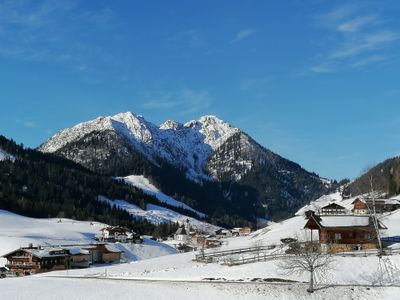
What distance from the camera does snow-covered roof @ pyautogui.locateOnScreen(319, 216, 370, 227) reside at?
285 feet

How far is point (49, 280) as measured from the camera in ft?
226

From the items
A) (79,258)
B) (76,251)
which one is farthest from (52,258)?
(79,258)

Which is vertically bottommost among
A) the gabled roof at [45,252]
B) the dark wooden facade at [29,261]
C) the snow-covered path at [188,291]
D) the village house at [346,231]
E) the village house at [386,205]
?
the snow-covered path at [188,291]

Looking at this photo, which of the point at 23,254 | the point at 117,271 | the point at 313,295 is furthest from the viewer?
the point at 23,254

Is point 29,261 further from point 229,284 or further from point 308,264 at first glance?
point 308,264

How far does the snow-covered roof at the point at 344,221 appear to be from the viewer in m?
86.9

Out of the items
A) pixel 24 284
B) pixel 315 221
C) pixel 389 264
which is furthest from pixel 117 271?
pixel 389 264

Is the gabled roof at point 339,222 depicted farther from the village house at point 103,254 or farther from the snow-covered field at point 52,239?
the snow-covered field at point 52,239

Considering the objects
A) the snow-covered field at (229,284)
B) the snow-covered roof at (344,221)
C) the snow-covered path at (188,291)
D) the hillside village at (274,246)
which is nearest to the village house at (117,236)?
the hillside village at (274,246)

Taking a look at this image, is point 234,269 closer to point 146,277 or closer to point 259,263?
point 259,263

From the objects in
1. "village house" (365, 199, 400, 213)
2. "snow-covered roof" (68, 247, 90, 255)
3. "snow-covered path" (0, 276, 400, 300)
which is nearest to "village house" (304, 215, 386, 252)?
"snow-covered path" (0, 276, 400, 300)

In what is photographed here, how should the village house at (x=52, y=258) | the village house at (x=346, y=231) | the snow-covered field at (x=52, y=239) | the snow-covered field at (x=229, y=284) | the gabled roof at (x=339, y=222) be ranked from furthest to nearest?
the snow-covered field at (x=52, y=239) < the village house at (x=52, y=258) < the gabled roof at (x=339, y=222) < the village house at (x=346, y=231) < the snow-covered field at (x=229, y=284)

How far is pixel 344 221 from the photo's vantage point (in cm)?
8769

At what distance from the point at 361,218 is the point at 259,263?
89.8 ft
